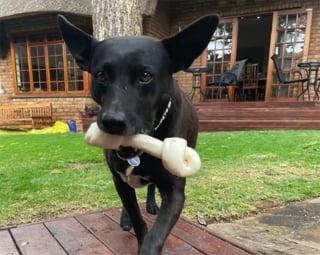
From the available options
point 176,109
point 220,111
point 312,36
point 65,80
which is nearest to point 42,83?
point 65,80

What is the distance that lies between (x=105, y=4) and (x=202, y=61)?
514 centimetres

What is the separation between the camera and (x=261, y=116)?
665 centimetres

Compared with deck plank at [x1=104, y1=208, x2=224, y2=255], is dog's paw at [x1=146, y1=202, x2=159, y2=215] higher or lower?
lower

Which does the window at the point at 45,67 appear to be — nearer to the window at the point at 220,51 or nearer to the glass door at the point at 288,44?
the window at the point at 220,51

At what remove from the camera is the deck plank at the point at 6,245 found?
5.60ft

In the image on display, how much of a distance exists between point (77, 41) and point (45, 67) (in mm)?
9111

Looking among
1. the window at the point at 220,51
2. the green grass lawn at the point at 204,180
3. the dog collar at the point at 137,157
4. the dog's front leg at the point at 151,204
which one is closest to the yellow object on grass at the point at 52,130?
the green grass lawn at the point at 204,180

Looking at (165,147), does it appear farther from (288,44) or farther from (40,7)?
(40,7)

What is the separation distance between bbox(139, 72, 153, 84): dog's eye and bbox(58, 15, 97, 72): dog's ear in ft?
1.26

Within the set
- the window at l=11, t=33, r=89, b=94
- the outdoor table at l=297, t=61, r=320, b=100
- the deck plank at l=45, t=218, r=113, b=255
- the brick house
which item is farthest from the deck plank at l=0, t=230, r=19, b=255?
the window at l=11, t=33, r=89, b=94

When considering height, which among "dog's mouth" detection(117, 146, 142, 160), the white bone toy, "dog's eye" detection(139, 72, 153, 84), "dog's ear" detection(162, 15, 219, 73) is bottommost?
"dog's mouth" detection(117, 146, 142, 160)

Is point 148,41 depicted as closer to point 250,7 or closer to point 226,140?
point 226,140

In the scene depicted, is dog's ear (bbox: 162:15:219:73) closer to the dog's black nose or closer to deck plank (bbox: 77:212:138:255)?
the dog's black nose

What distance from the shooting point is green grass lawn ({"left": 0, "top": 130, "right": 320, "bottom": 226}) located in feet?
8.24
